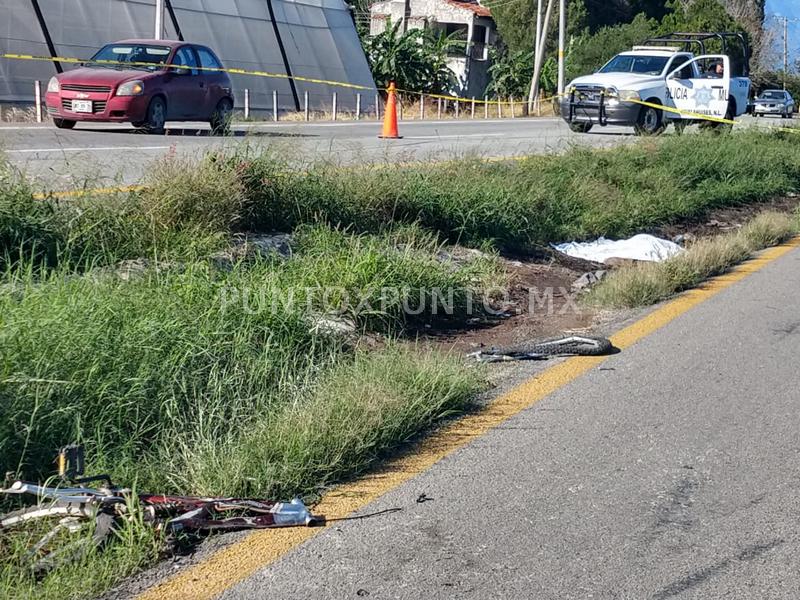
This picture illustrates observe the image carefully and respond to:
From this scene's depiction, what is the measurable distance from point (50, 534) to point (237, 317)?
2324 mm

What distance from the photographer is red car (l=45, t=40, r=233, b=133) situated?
55.9 ft

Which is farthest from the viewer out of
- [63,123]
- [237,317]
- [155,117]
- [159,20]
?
[159,20]

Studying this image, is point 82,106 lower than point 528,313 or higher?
higher

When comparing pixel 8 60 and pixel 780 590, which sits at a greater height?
pixel 8 60

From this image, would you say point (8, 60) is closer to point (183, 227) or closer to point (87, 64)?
point (87, 64)

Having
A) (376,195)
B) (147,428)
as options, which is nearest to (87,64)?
(376,195)

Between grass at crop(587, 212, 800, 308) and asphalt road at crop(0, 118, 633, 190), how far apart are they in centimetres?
283

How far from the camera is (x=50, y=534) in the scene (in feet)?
11.6

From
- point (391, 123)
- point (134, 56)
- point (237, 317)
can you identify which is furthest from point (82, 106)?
point (237, 317)

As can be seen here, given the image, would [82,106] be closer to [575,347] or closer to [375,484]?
[575,347]

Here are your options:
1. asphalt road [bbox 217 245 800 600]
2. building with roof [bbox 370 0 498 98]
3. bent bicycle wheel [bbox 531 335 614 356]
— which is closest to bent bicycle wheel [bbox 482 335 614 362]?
bent bicycle wheel [bbox 531 335 614 356]

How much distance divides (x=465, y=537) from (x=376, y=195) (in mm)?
5417

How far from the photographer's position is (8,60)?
25.1 meters

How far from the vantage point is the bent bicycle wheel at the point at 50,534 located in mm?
3473
